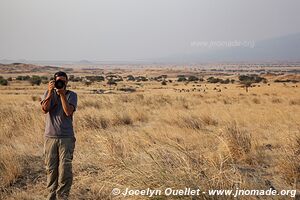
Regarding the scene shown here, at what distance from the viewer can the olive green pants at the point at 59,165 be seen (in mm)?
4684

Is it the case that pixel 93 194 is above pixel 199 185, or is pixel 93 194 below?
below

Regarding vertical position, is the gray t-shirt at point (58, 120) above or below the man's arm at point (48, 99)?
below

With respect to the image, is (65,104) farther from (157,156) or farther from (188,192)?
(188,192)

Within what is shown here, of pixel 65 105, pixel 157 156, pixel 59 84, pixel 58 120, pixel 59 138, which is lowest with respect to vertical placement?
pixel 157 156

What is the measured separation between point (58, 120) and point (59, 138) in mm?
239

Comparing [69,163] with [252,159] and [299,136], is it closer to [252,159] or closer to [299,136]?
[252,159]

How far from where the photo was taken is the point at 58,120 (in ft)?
15.5

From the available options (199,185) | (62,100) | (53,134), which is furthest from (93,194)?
(199,185)

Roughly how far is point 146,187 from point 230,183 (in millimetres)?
988

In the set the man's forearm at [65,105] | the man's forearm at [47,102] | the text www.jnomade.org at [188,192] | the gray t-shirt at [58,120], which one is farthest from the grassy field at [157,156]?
the man's forearm at [47,102]

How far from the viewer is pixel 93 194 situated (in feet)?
16.4

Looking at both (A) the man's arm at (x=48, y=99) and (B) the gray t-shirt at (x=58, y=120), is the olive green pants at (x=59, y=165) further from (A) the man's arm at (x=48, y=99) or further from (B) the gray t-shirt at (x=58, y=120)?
(A) the man's arm at (x=48, y=99)

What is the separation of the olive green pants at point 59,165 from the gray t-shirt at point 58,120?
8cm

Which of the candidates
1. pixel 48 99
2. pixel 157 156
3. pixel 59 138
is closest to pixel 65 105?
pixel 48 99
